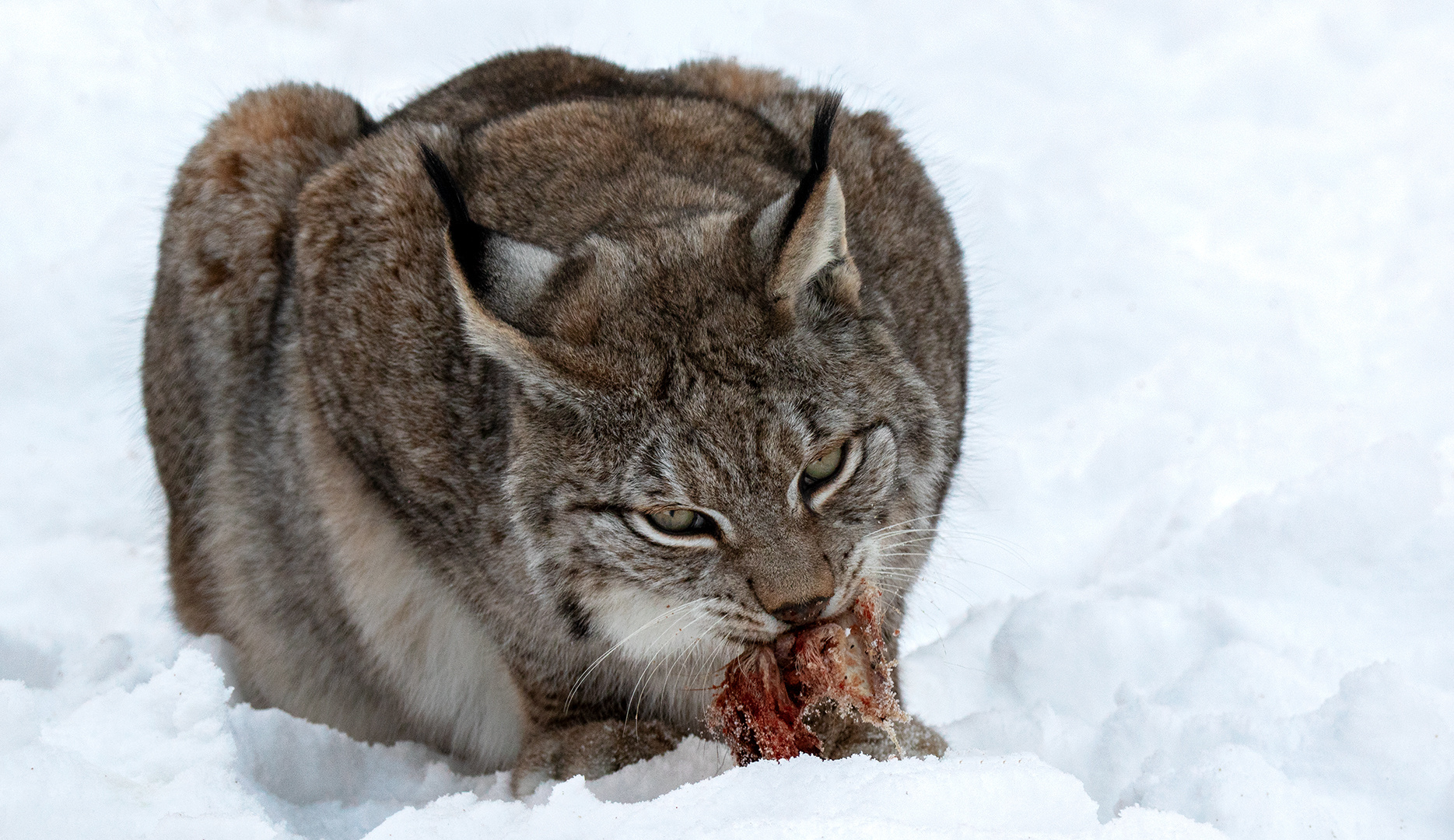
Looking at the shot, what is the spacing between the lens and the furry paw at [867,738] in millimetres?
3412

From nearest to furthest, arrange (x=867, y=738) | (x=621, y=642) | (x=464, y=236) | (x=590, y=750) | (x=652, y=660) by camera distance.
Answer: (x=464, y=236) < (x=621, y=642) < (x=652, y=660) < (x=867, y=738) < (x=590, y=750)

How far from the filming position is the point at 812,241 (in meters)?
2.84

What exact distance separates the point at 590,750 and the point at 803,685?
2.61ft

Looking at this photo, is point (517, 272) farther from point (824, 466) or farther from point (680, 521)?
point (824, 466)

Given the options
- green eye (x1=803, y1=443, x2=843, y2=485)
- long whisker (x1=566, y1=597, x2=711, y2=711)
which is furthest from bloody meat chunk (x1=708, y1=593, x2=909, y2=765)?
green eye (x1=803, y1=443, x2=843, y2=485)

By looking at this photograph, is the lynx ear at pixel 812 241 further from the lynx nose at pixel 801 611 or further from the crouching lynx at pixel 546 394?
the lynx nose at pixel 801 611

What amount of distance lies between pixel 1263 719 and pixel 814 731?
1166 mm

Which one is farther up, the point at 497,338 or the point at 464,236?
the point at 464,236

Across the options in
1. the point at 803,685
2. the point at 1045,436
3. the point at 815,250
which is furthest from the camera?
the point at 1045,436

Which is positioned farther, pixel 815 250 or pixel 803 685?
pixel 803 685

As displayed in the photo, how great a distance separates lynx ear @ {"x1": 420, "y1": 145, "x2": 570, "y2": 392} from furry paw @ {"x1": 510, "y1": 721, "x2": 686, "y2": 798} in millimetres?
1134

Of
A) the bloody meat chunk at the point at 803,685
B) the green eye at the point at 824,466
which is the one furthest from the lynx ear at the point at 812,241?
the bloody meat chunk at the point at 803,685

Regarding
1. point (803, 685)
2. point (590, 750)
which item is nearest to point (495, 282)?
point (803, 685)

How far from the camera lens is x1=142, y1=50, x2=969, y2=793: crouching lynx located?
288 cm
